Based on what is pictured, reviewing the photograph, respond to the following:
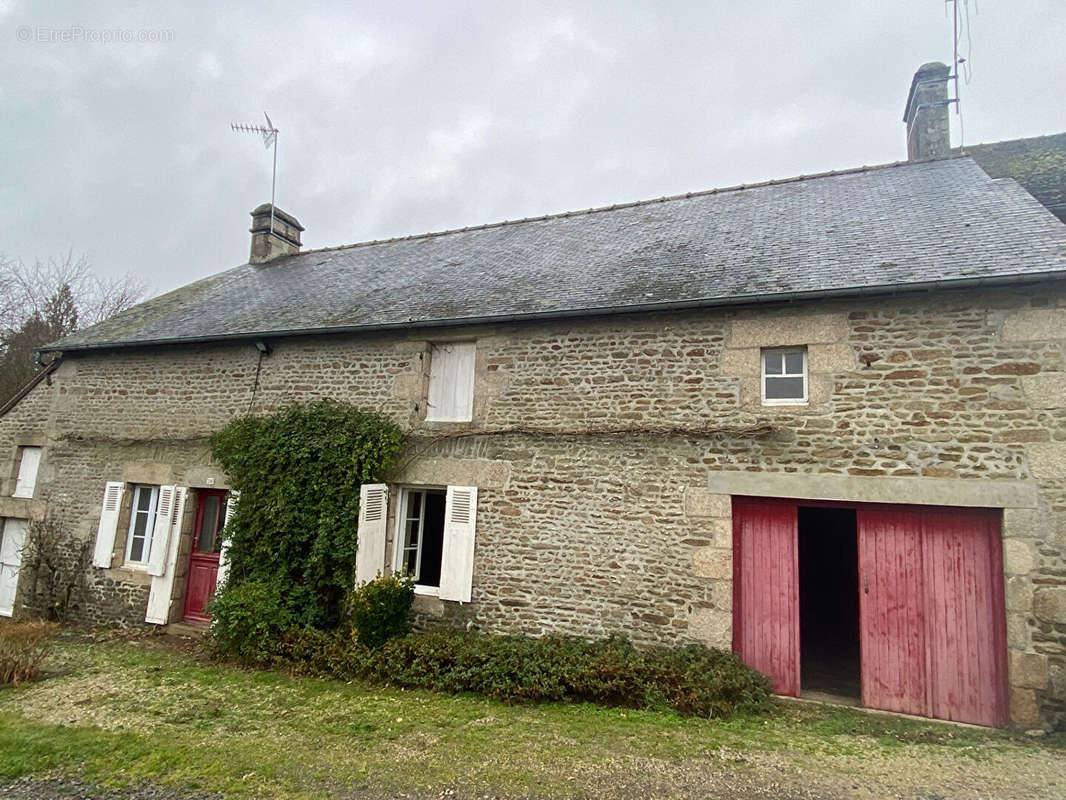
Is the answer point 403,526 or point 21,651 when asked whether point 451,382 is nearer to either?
point 403,526

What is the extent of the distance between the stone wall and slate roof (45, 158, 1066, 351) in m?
0.31

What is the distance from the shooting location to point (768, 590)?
5832 millimetres

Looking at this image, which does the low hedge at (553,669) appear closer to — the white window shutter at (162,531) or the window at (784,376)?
the window at (784,376)

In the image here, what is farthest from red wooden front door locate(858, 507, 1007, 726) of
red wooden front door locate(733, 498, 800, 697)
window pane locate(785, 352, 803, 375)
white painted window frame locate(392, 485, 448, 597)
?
white painted window frame locate(392, 485, 448, 597)

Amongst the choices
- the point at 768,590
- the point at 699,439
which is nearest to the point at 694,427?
the point at 699,439

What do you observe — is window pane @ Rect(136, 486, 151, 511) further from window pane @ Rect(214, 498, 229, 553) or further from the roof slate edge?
the roof slate edge

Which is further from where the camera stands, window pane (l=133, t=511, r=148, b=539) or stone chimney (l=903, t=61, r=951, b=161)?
stone chimney (l=903, t=61, r=951, b=161)

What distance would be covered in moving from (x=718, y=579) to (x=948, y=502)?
211cm

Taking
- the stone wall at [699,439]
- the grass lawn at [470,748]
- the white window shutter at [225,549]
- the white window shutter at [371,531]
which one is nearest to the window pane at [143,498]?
the stone wall at [699,439]

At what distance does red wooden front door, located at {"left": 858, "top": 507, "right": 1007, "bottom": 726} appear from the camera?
5.14 meters

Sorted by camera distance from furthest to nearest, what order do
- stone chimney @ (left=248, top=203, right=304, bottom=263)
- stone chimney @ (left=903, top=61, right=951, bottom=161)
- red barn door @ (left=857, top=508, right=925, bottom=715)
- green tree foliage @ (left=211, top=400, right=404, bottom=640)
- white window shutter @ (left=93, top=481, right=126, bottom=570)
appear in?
1. stone chimney @ (left=248, top=203, right=304, bottom=263)
2. stone chimney @ (left=903, top=61, right=951, bottom=161)
3. white window shutter @ (left=93, top=481, right=126, bottom=570)
4. green tree foliage @ (left=211, top=400, right=404, bottom=640)
5. red barn door @ (left=857, top=508, right=925, bottom=715)

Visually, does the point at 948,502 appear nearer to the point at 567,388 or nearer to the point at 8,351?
the point at 567,388

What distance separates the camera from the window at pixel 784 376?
588 centimetres

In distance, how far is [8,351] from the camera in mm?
16500
